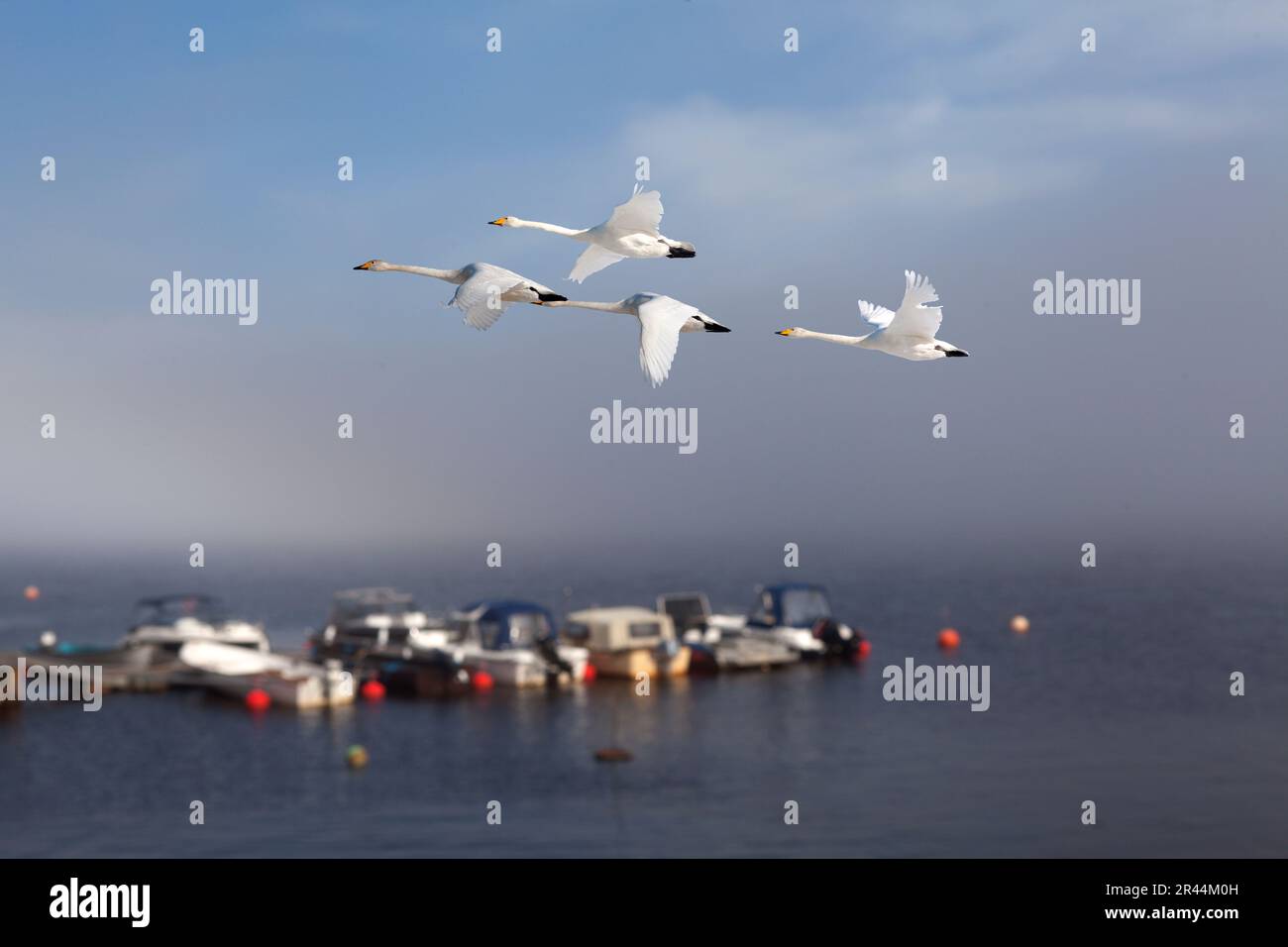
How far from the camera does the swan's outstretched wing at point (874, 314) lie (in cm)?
1321

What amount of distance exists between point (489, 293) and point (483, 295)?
0.22 ft

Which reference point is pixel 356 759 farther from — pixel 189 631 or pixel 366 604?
pixel 189 631

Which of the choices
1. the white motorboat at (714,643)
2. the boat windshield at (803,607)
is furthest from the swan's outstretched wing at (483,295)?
the boat windshield at (803,607)

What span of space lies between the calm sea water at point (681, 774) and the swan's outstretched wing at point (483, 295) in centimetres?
4052

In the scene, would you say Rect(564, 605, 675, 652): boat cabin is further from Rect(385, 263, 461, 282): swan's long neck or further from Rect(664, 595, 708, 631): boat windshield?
Rect(385, 263, 461, 282): swan's long neck

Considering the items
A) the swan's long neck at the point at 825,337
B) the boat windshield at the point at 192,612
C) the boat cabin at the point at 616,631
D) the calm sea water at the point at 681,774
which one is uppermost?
the swan's long neck at the point at 825,337

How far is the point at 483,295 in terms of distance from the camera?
10.7 meters

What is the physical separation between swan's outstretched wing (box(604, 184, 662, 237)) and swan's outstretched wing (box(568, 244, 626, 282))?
476 mm

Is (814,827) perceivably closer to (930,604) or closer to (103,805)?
(103,805)

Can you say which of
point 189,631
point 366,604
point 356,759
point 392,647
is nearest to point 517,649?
point 392,647

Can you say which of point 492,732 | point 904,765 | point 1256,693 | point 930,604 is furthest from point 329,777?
point 930,604

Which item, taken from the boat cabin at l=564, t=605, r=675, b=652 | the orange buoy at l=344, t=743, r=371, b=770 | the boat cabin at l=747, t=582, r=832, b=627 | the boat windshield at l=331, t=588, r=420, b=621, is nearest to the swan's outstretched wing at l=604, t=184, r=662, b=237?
the orange buoy at l=344, t=743, r=371, b=770

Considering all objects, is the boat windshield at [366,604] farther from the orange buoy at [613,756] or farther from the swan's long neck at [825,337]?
the swan's long neck at [825,337]
